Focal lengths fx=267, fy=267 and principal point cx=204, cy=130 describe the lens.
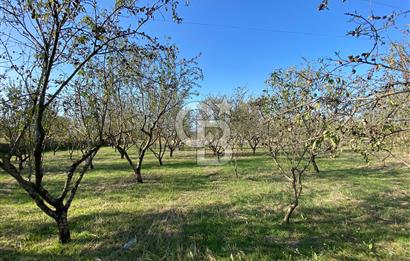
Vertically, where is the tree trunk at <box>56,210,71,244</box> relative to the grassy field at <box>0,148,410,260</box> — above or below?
above

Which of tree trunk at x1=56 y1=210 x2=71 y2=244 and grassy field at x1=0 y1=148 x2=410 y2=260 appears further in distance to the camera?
tree trunk at x1=56 y1=210 x2=71 y2=244

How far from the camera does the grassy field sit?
13.9ft

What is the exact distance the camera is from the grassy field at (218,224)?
4250 mm

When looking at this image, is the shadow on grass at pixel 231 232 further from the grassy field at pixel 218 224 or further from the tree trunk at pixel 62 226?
the tree trunk at pixel 62 226

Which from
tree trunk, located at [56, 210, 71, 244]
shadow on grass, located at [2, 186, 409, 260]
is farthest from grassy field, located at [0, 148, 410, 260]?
tree trunk, located at [56, 210, 71, 244]

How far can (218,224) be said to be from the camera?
557 cm

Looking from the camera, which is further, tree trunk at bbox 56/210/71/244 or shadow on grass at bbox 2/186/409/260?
tree trunk at bbox 56/210/71/244

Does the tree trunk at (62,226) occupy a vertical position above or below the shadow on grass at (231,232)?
above

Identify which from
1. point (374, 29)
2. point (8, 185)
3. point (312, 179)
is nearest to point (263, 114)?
point (312, 179)

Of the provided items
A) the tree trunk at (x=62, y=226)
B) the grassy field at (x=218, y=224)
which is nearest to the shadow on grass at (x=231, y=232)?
the grassy field at (x=218, y=224)

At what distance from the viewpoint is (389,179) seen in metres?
10.4

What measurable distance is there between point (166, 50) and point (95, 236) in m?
3.64

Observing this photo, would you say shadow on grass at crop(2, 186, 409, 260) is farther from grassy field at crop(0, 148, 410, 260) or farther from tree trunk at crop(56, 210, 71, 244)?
tree trunk at crop(56, 210, 71, 244)

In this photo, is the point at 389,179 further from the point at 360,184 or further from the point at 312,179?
the point at 312,179
